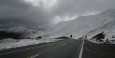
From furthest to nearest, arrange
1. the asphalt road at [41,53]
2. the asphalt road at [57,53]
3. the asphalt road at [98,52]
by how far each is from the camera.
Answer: the asphalt road at [98,52] < the asphalt road at [57,53] < the asphalt road at [41,53]

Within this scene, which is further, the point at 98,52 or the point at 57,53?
the point at 98,52

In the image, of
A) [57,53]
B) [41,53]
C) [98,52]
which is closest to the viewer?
[41,53]

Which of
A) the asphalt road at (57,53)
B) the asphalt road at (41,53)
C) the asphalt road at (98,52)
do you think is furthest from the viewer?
the asphalt road at (98,52)

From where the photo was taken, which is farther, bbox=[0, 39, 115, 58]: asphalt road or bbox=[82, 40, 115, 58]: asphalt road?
bbox=[82, 40, 115, 58]: asphalt road

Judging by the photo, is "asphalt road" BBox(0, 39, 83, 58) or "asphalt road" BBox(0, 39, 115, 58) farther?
"asphalt road" BBox(0, 39, 115, 58)

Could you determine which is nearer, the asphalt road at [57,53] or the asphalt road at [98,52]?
the asphalt road at [57,53]

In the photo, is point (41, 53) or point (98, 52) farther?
point (98, 52)

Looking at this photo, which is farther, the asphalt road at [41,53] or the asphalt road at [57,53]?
the asphalt road at [57,53]

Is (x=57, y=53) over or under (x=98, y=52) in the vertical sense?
over

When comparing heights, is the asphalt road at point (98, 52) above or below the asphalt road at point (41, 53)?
below

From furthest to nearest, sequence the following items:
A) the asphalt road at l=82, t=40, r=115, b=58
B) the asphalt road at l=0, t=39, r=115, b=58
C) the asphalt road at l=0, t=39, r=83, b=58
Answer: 1. the asphalt road at l=82, t=40, r=115, b=58
2. the asphalt road at l=0, t=39, r=115, b=58
3. the asphalt road at l=0, t=39, r=83, b=58

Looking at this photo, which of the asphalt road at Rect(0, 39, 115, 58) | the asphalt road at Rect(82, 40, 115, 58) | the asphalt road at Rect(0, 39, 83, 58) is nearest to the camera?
the asphalt road at Rect(0, 39, 83, 58)

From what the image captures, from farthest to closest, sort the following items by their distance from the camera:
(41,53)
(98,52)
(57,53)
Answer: (98,52)
(57,53)
(41,53)

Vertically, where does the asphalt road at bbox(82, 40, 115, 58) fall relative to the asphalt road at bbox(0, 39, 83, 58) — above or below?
below
